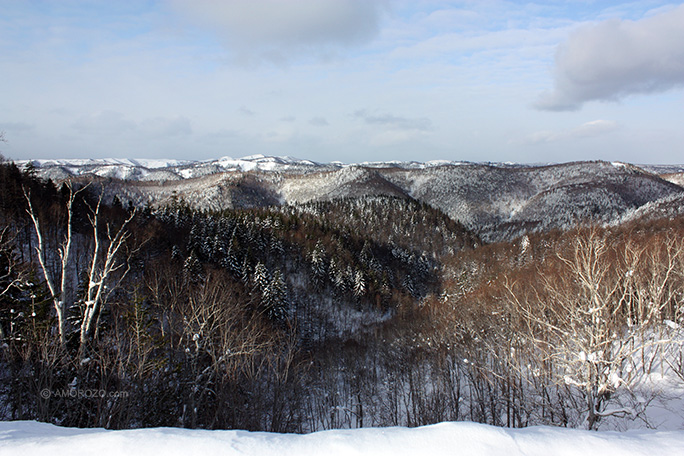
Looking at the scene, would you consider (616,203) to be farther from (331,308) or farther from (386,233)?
(331,308)

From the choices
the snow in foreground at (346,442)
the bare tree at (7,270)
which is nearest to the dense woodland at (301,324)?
the bare tree at (7,270)

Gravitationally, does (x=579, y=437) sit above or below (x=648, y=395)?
above

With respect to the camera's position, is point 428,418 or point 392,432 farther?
point 428,418

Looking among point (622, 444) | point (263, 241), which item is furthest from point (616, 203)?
point (622, 444)
